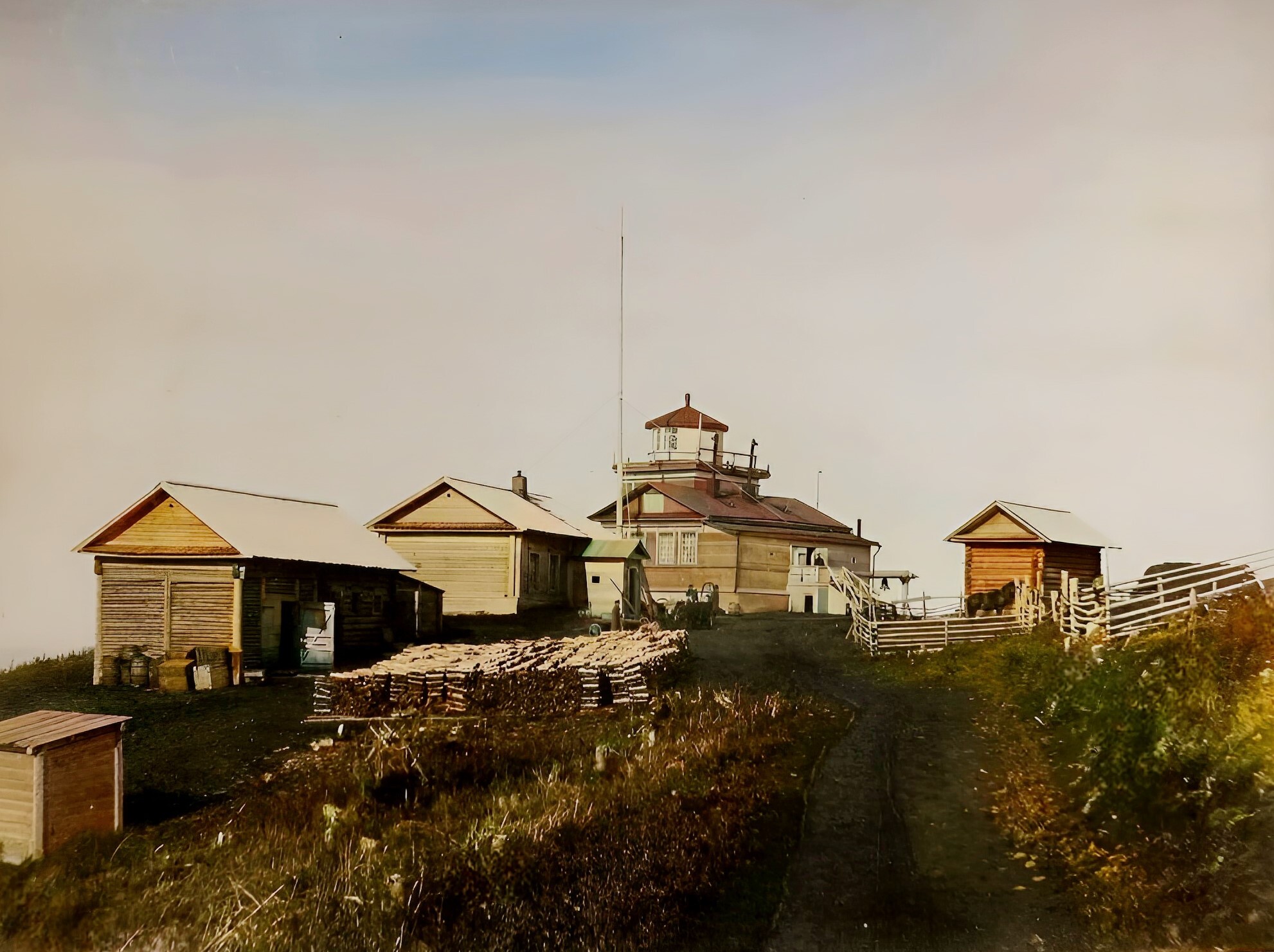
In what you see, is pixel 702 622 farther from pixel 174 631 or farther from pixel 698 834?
pixel 698 834

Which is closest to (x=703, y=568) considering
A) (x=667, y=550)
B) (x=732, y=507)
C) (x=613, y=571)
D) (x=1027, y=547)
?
(x=667, y=550)

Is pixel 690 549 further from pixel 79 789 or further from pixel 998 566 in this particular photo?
pixel 79 789

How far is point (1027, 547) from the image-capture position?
785 inches

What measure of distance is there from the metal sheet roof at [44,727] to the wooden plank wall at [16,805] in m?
0.12

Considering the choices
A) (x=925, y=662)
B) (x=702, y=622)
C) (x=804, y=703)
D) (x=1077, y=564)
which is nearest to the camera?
(x=804, y=703)

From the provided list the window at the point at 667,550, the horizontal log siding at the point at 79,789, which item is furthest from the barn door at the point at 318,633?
the window at the point at 667,550

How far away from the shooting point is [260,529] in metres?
20.2

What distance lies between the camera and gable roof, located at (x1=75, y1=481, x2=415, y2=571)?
17781 millimetres

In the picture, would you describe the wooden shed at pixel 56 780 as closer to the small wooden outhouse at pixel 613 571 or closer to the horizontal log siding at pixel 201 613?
the horizontal log siding at pixel 201 613

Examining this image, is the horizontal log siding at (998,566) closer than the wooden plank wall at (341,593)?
No

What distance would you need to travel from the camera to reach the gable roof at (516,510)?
98.8 ft

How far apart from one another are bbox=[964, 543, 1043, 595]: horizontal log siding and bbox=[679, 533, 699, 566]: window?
20.6 m

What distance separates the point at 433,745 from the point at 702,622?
20.8m

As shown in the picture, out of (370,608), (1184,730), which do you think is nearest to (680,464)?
(370,608)
